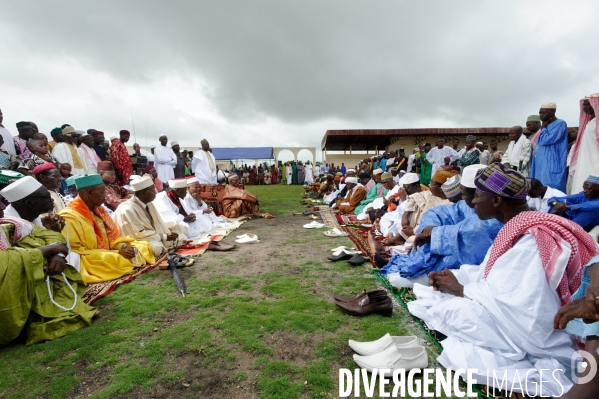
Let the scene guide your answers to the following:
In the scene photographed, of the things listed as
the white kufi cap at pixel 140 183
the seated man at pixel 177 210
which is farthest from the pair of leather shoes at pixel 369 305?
the seated man at pixel 177 210

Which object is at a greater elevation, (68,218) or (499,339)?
(68,218)

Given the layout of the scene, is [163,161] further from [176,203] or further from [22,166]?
[22,166]

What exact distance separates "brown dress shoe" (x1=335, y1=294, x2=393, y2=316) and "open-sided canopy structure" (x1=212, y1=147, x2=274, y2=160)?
27.9m

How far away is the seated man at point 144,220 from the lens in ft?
16.8

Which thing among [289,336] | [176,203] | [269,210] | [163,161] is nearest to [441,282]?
[289,336]

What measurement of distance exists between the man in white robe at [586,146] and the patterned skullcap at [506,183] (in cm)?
407

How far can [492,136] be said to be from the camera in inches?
799

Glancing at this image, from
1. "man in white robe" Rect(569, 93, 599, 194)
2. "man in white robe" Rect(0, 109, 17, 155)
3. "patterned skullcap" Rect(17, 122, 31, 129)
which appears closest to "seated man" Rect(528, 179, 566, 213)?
"man in white robe" Rect(569, 93, 599, 194)

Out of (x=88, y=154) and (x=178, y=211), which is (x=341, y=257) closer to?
(x=178, y=211)

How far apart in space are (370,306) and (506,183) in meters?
1.57

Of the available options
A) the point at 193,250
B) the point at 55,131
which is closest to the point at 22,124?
the point at 55,131

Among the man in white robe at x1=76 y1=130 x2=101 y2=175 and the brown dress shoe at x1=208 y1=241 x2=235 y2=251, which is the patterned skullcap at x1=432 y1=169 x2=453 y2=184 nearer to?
the brown dress shoe at x1=208 y1=241 x2=235 y2=251

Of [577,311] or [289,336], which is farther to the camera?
[289,336]

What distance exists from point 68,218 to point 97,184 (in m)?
0.54
